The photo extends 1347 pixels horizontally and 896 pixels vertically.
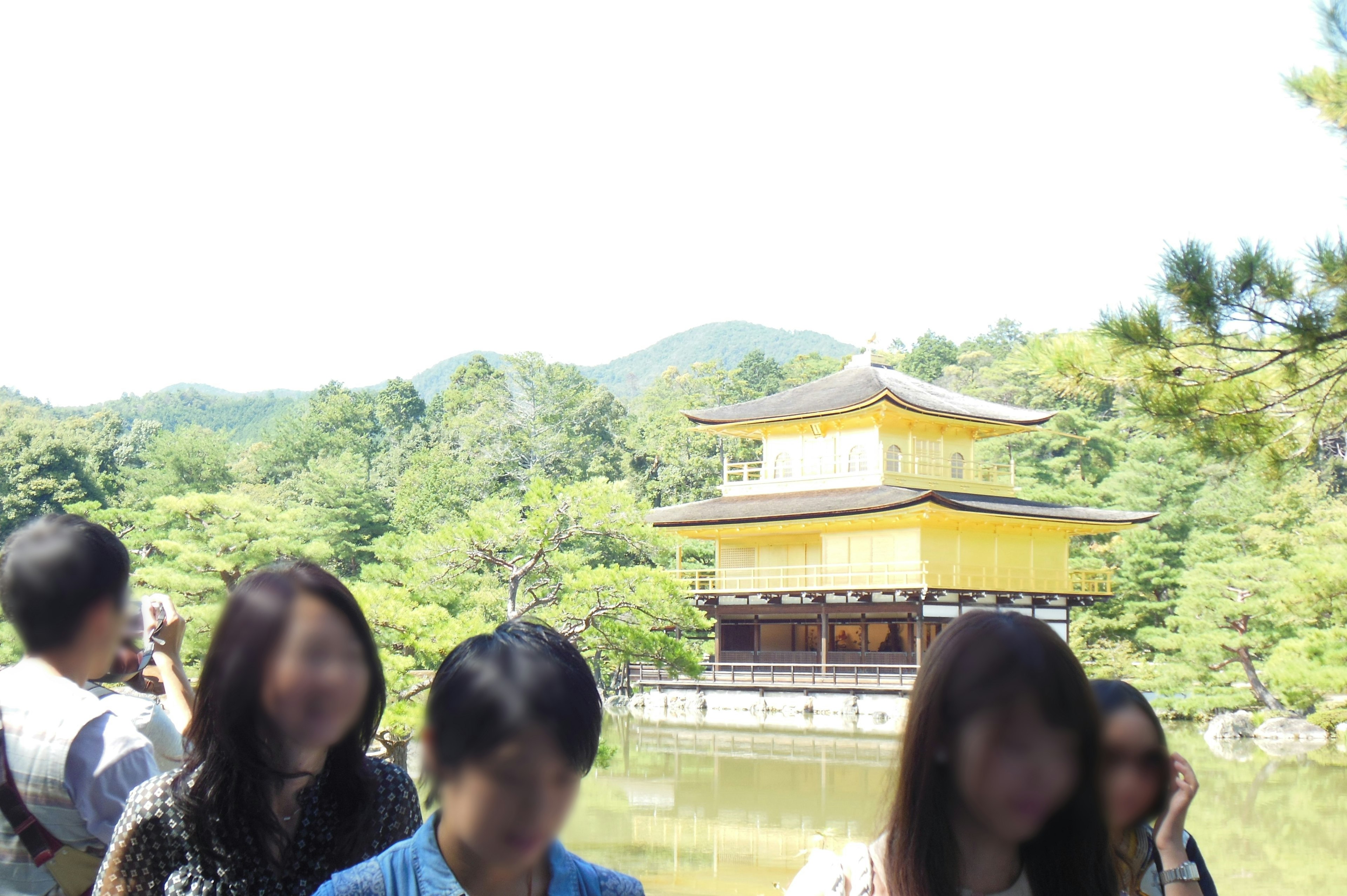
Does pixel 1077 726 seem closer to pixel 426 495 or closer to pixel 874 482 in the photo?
pixel 874 482

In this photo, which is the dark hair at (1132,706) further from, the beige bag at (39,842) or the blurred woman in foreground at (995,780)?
the beige bag at (39,842)

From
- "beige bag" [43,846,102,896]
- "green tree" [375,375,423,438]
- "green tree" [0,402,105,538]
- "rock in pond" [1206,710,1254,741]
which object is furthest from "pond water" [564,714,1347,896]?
"green tree" [375,375,423,438]

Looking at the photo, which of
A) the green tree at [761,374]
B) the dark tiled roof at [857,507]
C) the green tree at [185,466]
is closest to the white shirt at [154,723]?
the dark tiled roof at [857,507]

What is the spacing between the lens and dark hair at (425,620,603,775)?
0.85 meters

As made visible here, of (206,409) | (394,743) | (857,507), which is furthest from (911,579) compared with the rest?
(206,409)

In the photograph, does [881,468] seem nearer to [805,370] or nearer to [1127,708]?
[1127,708]

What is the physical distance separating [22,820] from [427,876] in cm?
102

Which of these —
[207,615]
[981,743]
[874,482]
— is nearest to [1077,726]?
[981,743]

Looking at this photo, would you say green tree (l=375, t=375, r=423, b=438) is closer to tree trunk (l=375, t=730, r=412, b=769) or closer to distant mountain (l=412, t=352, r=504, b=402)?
tree trunk (l=375, t=730, r=412, b=769)

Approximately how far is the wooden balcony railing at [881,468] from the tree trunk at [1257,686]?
19.8 feet

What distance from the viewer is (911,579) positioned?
20125 mm

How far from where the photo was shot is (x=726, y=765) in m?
14.4

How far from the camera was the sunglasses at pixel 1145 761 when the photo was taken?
4.07 ft

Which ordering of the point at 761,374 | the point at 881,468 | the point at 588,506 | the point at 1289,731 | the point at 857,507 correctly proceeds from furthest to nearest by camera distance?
the point at 761,374 < the point at 881,468 < the point at 857,507 < the point at 1289,731 < the point at 588,506
